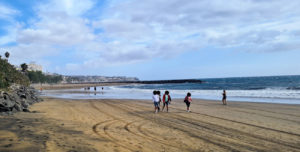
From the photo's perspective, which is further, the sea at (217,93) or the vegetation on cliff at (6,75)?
the sea at (217,93)

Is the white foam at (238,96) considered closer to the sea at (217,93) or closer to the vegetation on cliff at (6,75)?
the sea at (217,93)

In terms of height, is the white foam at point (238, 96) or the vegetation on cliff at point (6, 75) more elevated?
the vegetation on cliff at point (6, 75)

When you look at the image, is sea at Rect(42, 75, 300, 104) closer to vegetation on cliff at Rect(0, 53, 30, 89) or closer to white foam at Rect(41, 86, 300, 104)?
white foam at Rect(41, 86, 300, 104)

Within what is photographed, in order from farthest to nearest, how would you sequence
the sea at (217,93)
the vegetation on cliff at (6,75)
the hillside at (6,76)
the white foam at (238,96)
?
the sea at (217,93)
the white foam at (238,96)
the vegetation on cliff at (6,75)
the hillside at (6,76)

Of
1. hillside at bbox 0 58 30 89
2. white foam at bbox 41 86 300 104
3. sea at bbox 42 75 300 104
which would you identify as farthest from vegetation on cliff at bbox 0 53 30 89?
white foam at bbox 41 86 300 104

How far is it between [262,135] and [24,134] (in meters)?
8.31

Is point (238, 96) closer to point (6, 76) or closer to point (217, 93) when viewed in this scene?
point (217, 93)

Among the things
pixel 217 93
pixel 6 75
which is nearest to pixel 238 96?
pixel 217 93

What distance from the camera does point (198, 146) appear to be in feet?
22.5

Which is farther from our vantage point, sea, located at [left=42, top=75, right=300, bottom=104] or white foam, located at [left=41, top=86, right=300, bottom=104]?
sea, located at [left=42, top=75, right=300, bottom=104]

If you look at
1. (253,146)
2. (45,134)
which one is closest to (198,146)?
(253,146)

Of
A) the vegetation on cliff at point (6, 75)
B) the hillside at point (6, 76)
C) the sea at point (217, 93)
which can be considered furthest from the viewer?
the sea at point (217, 93)

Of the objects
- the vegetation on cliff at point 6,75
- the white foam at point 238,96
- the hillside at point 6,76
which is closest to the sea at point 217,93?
the white foam at point 238,96

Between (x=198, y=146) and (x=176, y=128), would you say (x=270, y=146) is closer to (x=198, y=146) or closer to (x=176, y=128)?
(x=198, y=146)
